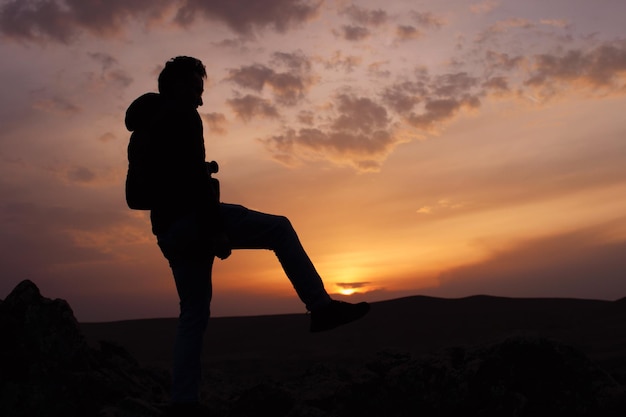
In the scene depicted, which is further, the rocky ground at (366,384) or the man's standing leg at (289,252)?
the rocky ground at (366,384)

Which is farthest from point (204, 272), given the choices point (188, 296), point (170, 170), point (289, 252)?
point (170, 170)

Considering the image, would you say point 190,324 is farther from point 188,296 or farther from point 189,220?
point 189,220

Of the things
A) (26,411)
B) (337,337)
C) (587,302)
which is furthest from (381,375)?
(587,302)

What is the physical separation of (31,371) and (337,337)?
13291 mm

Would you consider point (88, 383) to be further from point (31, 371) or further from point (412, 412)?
point (412, 412)

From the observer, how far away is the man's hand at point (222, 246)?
3.66 meters

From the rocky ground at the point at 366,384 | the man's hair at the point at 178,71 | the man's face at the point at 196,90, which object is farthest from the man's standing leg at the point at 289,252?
the rocky ground at the point at 366,384

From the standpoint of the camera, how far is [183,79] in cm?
386

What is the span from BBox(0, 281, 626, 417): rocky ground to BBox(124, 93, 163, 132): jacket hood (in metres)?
2.26

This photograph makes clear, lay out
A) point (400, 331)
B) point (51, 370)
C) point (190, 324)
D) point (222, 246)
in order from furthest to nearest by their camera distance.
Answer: point (400, 331), point (51, 370), point (190, 324), point (222, 246)

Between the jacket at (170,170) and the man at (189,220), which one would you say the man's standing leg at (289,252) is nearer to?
the man at (189,220)

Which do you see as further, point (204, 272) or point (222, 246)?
point (204, 272)

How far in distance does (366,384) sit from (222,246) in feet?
7.55

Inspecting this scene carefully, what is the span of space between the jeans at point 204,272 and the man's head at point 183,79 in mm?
666
